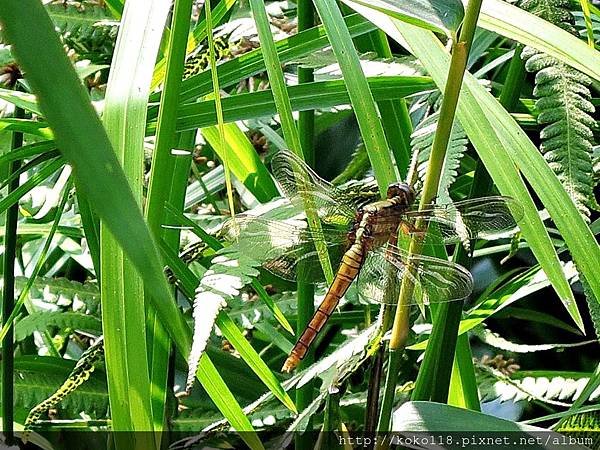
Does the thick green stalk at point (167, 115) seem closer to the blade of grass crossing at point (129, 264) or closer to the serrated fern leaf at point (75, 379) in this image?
the blade of grass crossing at point (129, 264)

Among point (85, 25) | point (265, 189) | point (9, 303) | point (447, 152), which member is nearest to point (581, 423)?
point (447, 152)

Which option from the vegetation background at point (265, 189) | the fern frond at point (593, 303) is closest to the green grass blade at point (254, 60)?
the vegetation background at point (265, 189)

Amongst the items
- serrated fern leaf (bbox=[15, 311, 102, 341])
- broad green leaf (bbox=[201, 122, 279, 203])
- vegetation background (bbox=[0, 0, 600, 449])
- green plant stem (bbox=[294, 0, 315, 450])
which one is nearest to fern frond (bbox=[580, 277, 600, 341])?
vegetation background (bbox=[0, 0, 600, 449])

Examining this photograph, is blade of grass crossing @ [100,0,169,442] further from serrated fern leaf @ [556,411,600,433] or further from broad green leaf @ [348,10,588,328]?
serrated fern leaf @ [556,411,600,433]

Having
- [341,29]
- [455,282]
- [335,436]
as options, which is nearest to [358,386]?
[335,436]

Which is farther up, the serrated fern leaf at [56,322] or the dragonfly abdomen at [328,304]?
the dragonfly abdomen at [328,304]

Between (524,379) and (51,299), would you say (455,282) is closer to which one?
(524,379)
